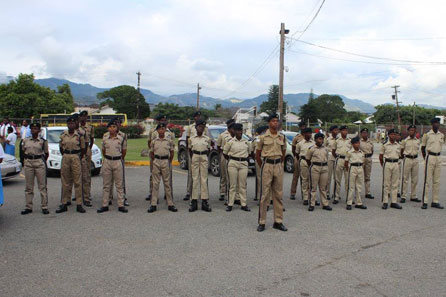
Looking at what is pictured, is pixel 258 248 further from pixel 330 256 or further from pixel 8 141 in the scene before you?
pixel 8 141

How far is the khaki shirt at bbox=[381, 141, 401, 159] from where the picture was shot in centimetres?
838

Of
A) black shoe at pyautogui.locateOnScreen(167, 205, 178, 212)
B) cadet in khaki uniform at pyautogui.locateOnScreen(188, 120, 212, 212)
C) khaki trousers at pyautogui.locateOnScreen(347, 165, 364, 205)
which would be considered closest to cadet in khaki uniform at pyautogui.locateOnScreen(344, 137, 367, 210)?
khaki trousers at pyautogui.locateOnScreen(347, 165, 364, 205)

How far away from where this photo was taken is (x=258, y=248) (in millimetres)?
5297

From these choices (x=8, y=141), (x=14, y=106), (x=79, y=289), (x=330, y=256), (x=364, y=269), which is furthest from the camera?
(x=14, y=106)

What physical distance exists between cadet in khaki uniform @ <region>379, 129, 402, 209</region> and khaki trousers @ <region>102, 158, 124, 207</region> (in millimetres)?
5430

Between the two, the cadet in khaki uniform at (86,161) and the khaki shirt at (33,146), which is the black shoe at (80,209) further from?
the khaki shirt at (33,146)

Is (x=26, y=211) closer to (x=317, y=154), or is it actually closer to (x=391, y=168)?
(x=317, y=154)

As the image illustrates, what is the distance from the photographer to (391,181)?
8.29 metres

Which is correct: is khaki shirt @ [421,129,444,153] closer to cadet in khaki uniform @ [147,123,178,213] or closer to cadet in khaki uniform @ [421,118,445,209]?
cadet in khaki uniform @ [421,118,445,209]

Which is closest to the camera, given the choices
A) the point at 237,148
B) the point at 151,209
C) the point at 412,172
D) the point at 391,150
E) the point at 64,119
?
the point at 151,209

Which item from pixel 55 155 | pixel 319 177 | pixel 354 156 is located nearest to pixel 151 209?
pixel 319 177

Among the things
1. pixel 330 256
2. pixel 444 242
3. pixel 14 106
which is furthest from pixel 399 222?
pixel 14 106

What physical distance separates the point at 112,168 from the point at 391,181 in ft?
19.2

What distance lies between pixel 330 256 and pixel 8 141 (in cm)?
1198
